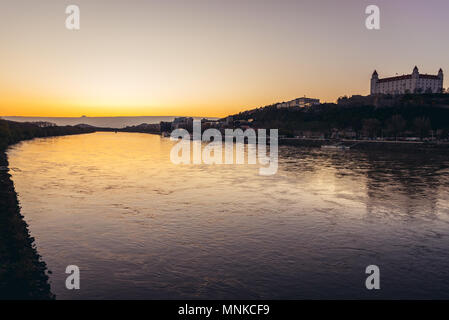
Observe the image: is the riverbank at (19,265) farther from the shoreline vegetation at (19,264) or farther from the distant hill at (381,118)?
the distant hill at (381,118)

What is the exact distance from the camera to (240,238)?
13.7 meters

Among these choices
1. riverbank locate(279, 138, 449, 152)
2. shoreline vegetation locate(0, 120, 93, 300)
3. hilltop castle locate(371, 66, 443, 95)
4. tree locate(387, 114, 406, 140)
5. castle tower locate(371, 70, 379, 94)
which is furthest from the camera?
castle tower locate(371, 70, 379, 94)

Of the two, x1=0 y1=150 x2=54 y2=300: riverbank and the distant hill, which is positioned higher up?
the distant hill

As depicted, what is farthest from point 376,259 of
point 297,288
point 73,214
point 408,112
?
point 408,112

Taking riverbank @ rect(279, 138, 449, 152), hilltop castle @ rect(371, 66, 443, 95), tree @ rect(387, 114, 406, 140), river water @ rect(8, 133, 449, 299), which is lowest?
river water @ rect(8, 133, 449, 299)

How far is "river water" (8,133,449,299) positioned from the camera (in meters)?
9.71

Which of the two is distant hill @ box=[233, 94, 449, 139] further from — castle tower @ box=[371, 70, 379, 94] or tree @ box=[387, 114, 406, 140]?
castle tower @ box=[371, 70, 379, 94]

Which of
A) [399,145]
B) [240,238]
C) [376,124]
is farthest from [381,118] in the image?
[240,238]

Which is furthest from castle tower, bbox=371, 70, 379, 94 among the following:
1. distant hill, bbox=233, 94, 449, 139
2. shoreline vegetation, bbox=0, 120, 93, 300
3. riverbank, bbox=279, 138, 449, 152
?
shoreline vegetation, bbox=0, 120, 93, 300

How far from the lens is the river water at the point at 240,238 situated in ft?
31.9

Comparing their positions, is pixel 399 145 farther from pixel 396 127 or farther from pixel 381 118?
pixel 381 118

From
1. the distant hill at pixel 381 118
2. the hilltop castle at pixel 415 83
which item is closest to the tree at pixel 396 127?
the distant hill at pixel 381 118
